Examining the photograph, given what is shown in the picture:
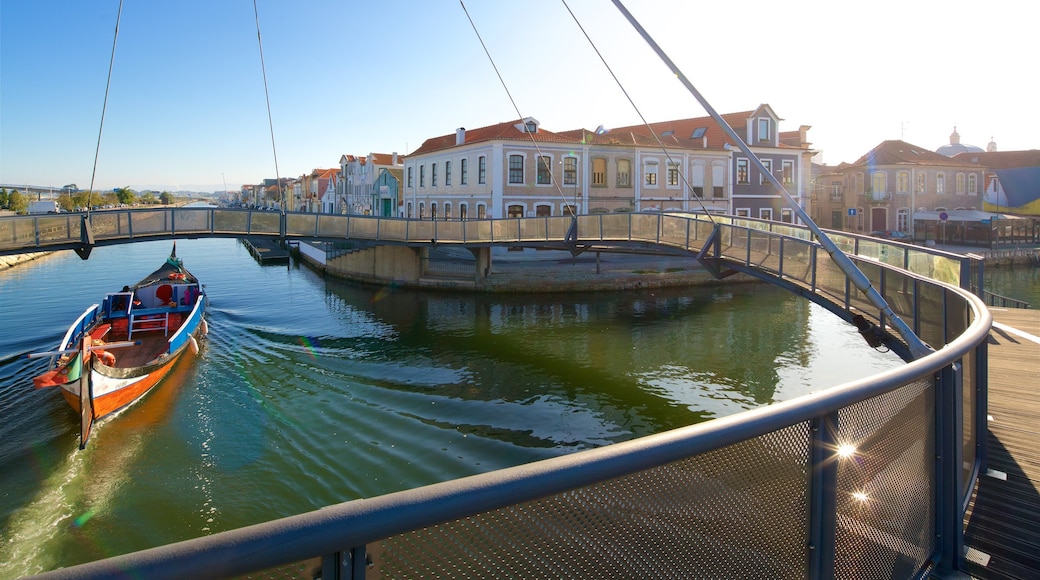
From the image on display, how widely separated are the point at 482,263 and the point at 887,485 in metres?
29.7

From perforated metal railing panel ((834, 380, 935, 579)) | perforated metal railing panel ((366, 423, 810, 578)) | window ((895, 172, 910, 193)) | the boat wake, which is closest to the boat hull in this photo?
the boat wake

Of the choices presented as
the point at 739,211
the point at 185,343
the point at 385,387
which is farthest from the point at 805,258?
the point at 739,211

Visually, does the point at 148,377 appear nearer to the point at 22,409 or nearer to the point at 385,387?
the point at 22,409

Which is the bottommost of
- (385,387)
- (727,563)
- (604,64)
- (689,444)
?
(385,387)

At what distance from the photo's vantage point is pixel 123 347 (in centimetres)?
1945

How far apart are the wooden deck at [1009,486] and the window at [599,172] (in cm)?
3350

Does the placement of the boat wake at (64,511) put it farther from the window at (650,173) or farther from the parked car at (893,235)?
the parked car at (893,235)

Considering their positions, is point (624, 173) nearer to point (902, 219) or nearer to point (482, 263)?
point (482, 263)

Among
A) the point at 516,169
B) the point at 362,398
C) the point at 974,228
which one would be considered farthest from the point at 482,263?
the point at 974,228

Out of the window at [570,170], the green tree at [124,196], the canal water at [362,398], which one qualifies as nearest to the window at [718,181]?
the window at [570,170]

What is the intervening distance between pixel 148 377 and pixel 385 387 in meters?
5.91

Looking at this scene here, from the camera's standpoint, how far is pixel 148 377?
660 inches

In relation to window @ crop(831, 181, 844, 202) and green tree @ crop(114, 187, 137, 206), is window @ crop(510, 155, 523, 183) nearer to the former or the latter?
window @ crop(831, 181, 844, 202)

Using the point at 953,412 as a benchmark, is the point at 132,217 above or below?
above
